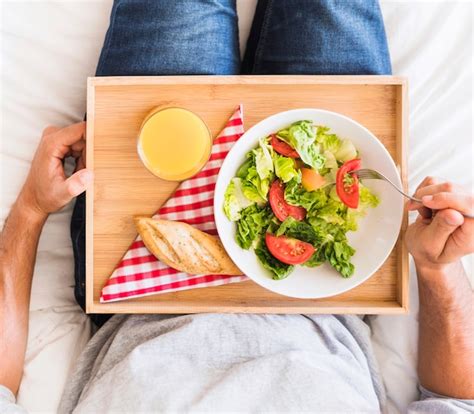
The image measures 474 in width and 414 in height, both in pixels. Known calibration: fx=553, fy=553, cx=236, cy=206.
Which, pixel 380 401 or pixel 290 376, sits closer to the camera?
pixel 290 376

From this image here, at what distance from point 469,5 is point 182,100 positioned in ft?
2.51

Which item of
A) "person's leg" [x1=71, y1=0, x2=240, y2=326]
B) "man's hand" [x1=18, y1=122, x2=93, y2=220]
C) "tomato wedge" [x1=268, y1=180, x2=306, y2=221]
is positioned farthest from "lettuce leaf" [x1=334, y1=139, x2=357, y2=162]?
"man's hand" [x1=18, y1=122, x2=93, y2=220]

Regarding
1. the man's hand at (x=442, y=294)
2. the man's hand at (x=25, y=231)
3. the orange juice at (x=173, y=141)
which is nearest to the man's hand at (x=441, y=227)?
the man's hand at (x=442, y=294)

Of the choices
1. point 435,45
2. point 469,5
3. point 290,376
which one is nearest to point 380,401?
point 290,376

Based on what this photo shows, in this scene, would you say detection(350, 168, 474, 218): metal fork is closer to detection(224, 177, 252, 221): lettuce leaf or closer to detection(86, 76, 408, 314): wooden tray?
detection(86, 76, 408, 314): wooden tray

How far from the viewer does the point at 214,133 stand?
3.88ft

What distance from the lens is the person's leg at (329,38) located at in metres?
1.23

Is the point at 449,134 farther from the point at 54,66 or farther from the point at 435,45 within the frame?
the point at 54,66

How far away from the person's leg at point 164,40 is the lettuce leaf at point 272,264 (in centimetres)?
42

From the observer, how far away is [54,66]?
1395mm

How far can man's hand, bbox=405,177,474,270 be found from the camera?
3.34ft

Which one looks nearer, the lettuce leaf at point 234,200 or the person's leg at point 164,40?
the lettuce leaf at point 234,200

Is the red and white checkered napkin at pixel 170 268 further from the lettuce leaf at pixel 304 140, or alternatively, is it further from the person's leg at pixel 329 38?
the person's leg at pixel 329 38

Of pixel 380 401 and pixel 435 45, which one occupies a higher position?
pixel 435 45
